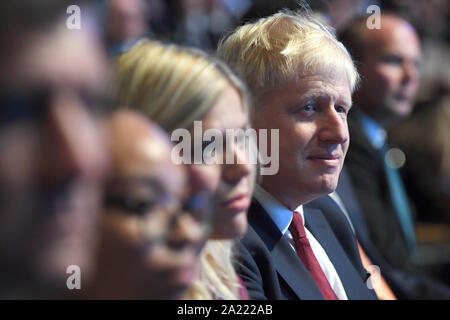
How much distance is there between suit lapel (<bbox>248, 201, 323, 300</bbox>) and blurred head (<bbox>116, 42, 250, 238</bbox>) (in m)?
0.41

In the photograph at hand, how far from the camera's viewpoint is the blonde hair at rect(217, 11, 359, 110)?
176cm

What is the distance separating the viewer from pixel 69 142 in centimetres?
84

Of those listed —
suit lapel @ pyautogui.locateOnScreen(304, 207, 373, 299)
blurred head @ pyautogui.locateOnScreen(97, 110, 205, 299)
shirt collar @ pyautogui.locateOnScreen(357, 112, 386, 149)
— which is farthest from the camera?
shirt collar @ pyautogui.locateOnScreen(357, 112, 386, 149)

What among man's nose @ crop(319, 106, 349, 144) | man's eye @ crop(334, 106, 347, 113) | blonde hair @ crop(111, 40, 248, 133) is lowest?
blonde hair @ crop(111, 40, 248, 133)

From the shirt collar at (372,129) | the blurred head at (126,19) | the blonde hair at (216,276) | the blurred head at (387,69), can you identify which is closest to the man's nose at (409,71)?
the blurred head at (387,69)

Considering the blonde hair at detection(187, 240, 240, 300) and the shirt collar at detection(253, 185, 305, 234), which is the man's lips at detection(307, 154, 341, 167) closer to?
the shirt collar at detection(253, 185, 305, 234)

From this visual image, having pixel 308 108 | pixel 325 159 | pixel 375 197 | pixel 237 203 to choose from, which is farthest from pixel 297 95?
pixel 375 197

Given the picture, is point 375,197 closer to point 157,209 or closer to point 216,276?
point 216,276

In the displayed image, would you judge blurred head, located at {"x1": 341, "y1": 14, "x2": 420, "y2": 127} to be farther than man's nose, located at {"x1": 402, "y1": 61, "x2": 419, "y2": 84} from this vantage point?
No

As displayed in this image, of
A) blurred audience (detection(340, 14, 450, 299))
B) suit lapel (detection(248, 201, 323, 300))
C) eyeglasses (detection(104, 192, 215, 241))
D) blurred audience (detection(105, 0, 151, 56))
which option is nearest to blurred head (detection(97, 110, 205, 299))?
eyeglasses (detection(104, 192, 215, 241))

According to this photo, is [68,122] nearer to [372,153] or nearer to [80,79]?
[80,79]

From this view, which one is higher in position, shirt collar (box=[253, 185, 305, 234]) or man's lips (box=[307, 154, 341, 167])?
man's lips (box=[307, 154, 341, 167])

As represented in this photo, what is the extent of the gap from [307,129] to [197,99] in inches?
22.8

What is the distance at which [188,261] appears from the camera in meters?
1.17
